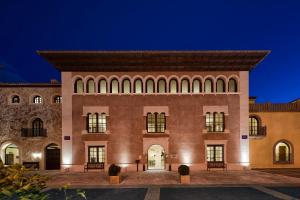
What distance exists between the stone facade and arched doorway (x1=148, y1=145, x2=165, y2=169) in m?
8.87

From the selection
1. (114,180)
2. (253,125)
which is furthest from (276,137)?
(114,180)

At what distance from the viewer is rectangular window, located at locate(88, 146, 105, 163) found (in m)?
22.8

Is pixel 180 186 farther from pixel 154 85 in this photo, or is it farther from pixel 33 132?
pixel 33 132

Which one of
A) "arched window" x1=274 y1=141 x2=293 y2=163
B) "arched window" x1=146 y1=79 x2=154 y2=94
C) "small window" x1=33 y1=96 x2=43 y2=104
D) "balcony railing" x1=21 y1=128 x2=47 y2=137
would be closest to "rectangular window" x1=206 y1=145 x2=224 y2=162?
"arched window" x1=274 y1=141 x2=293 y2=163

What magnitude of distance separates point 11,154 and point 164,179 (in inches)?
610

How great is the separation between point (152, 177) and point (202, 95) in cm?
898

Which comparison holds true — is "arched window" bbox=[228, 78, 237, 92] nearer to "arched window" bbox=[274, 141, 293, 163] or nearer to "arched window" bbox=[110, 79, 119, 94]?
"arched window" bbox=[274, 141, 293, 163]

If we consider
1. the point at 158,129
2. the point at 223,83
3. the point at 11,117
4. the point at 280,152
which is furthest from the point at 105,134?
the point at 280,152

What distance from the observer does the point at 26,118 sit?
23.2 m

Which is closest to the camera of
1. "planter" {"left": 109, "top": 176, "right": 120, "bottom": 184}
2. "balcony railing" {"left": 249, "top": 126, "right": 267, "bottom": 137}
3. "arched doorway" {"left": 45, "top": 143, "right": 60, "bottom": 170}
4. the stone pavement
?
the stone pavement

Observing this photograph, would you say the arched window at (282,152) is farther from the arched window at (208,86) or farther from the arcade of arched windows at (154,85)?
the arched window at (208,86)

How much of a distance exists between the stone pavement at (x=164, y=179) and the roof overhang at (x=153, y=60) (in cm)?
960

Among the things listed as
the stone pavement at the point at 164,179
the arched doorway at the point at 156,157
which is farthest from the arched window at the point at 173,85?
the stone pavement at the point at 164,179

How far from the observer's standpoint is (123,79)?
23.2 meters
